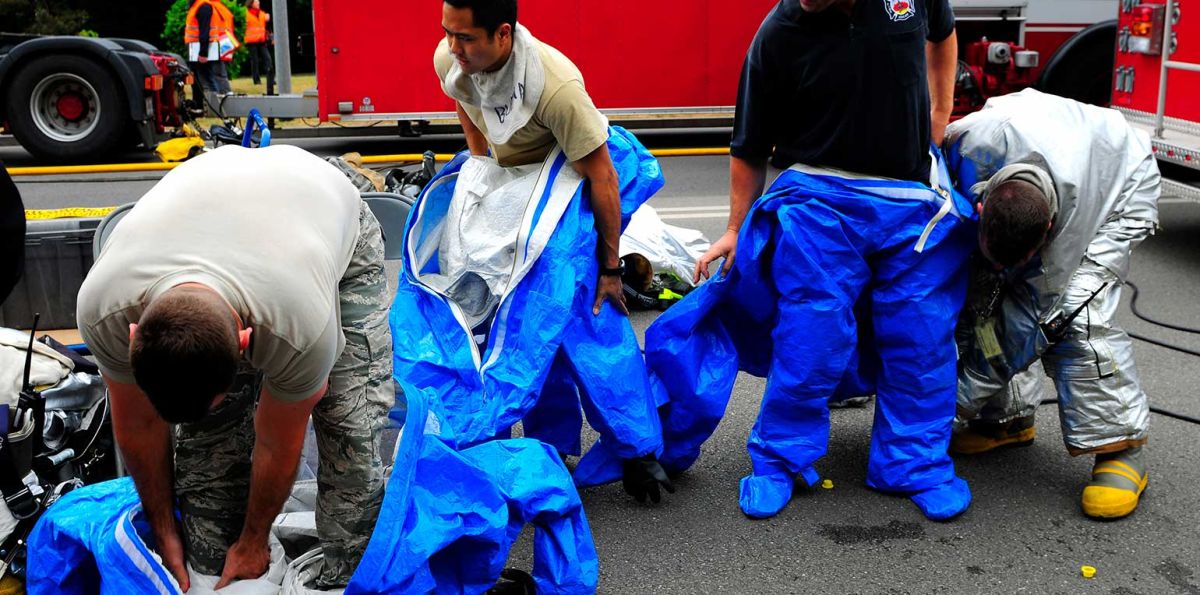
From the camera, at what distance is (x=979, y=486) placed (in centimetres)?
345

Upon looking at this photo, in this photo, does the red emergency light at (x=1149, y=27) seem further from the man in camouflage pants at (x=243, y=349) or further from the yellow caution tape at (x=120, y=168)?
the man in camouflage pants at (x=243, y=349)

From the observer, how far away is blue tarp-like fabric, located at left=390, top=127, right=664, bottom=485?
306 cm

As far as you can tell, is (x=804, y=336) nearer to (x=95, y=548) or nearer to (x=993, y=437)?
(x=993, y=437)

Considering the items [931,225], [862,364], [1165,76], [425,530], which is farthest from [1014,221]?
[1165,76]

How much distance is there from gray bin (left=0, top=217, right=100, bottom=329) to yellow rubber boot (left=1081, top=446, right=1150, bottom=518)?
3.54m

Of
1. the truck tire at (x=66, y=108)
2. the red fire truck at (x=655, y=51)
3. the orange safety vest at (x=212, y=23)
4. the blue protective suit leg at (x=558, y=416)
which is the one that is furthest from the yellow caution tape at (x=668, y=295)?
the orange safety vest at (x=212, y=23)

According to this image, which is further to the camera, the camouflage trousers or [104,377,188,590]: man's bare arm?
the camouflage trousers

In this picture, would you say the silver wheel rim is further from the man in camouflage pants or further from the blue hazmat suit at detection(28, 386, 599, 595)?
the man in camouflage pants

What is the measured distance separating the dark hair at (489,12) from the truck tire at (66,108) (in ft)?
23.0

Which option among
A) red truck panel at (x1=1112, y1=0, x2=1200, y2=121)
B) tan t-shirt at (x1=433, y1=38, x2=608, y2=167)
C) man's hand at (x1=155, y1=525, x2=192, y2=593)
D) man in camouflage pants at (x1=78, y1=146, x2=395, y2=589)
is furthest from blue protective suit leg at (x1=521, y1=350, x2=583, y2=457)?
red truck panel at (x1=1112, y1=0, x2=1200, y2=121)

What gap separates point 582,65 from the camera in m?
9.82

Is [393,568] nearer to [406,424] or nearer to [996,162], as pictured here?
[406,424]

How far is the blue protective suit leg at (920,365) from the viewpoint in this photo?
10.5 feet

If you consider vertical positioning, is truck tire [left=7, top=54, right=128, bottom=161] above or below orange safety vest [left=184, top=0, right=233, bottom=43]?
below
